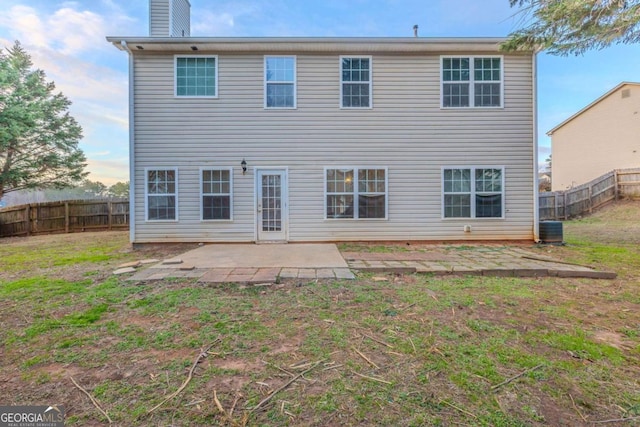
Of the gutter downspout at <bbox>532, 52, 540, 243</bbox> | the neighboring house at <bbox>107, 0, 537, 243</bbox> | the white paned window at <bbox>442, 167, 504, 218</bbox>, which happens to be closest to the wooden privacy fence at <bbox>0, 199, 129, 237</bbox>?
the neighboring house at <bbox>107, 0, 537, 243</bbox>

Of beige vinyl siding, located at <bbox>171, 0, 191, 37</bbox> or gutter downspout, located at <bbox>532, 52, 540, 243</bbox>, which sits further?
beige vinyl siding, located at <bbox>171, 0, 191, 37</bbox>

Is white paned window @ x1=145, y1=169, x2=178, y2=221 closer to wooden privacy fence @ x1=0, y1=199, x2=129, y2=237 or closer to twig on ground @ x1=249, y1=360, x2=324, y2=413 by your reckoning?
wooden privacy fence @ x1=0, y1=199, x2=129, y2=237

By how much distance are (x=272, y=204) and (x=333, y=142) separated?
240cm

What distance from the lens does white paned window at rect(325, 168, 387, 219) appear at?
25.9ft

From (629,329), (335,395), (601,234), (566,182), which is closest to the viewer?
(335,395)

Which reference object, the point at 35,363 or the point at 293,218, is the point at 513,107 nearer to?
the point at 293,218

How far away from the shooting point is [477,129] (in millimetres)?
7871

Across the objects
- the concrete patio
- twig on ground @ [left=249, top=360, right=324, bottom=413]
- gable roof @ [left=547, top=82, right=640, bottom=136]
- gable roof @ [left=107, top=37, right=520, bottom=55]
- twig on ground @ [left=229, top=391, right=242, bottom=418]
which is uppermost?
gable roof @ [left=547, top=82, right=640, bottom=136]

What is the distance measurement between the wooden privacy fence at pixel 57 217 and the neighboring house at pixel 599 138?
2532 cm

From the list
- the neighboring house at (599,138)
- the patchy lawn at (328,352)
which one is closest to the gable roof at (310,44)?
the patchy lawn at (328,352)

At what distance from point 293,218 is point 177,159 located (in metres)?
3.56

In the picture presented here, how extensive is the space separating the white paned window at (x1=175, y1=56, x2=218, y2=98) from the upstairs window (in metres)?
6.29

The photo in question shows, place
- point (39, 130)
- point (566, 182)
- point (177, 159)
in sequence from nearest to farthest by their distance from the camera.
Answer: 1. point (177, 159)
2. point (39, 130)
3. point (566, 182)

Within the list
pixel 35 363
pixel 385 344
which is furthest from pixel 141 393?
pixel 385 344
